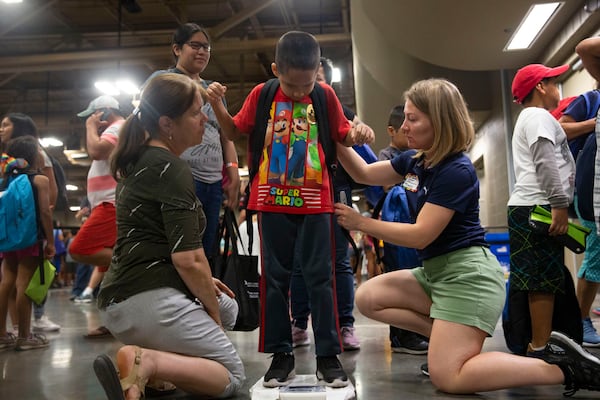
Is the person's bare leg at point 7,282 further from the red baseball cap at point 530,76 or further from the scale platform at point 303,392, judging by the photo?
the red baseball cap at point 530,76

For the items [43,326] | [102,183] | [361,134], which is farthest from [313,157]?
[43,326]

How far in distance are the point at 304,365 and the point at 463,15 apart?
4092mm

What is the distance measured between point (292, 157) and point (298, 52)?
364 millimetres

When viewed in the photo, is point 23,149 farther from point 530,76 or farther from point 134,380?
point 530,76

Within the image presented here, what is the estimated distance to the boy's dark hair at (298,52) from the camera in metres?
1.87

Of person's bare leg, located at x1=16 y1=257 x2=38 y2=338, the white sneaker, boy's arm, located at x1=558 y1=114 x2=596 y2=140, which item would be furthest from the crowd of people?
the white sneaker

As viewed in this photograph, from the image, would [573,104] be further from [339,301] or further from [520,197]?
[339,301]

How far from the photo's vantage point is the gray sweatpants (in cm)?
165

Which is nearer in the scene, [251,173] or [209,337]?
[209,337]

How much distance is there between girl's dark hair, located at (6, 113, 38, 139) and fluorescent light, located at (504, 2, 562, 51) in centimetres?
428

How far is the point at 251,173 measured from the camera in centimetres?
203

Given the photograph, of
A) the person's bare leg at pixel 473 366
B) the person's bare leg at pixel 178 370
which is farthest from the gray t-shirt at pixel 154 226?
the person's bare leg at pixel 473 366

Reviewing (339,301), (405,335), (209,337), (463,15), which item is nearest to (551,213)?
(405,335)

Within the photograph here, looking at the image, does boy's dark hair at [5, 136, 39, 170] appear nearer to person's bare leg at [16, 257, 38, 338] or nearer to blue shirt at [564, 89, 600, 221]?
person's bare leg at [16, 257, 38, 338]
